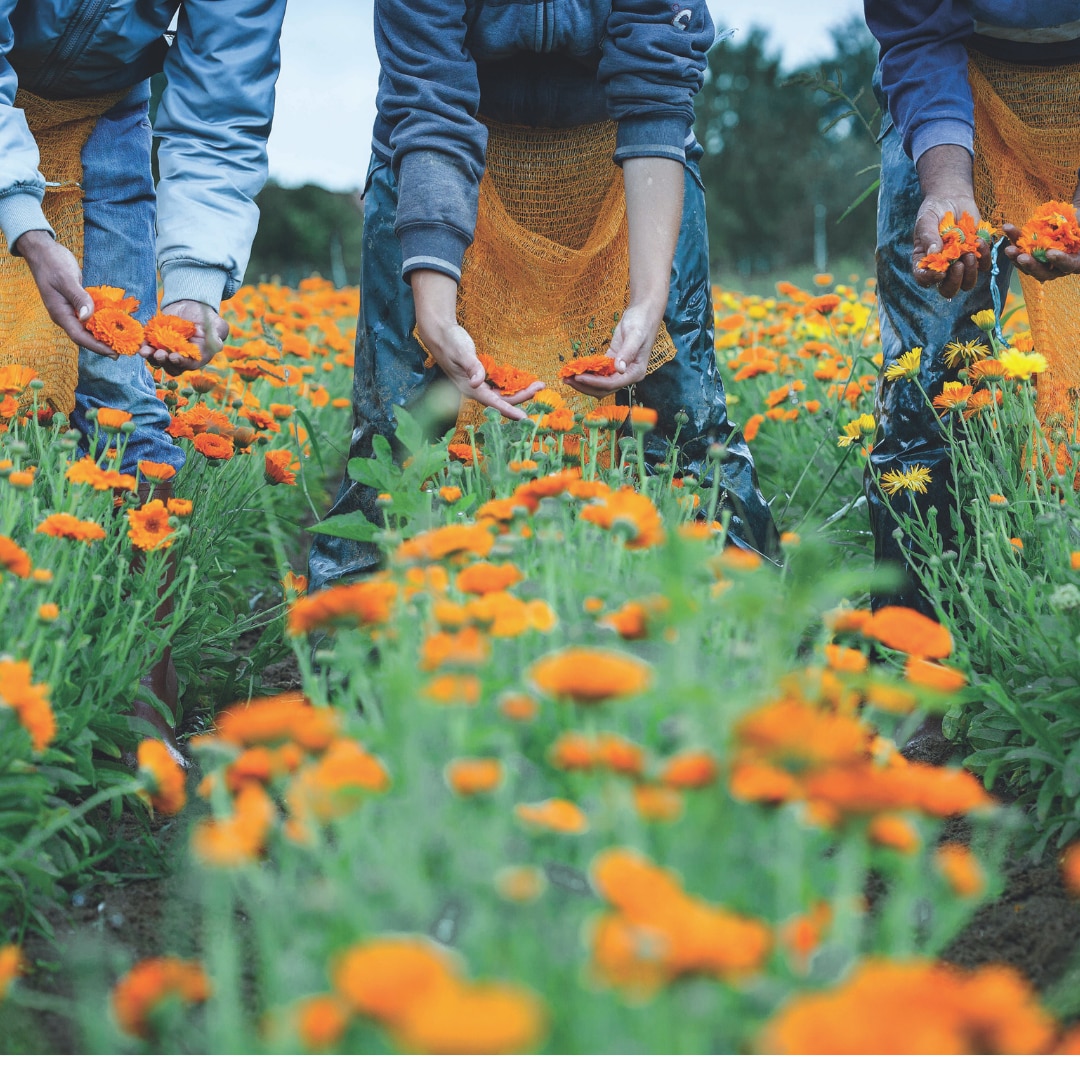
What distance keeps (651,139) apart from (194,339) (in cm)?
102

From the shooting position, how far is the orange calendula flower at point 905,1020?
2.06 feet

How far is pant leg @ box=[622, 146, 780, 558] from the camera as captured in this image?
2.68 metres

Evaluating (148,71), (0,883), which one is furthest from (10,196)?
(0,883)

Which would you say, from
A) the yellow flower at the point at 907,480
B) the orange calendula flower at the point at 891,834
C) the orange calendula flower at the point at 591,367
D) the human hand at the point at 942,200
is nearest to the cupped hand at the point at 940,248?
the human hand at the point at 942,200

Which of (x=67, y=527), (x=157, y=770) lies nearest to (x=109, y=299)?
(x=67, y=527)

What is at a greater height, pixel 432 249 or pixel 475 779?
pixel 432 249

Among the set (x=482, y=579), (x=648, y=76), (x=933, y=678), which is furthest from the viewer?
(x=648, y=76)

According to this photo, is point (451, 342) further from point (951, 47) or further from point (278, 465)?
point (951, 47)

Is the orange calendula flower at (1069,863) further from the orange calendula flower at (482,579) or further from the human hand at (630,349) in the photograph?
Result: the human hand at (630,349)

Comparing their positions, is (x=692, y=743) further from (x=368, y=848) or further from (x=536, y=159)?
(x=536, y=159)

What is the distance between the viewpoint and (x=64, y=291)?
7.00 ft

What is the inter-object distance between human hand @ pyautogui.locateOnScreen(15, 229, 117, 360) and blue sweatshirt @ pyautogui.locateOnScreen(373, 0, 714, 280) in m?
0.61

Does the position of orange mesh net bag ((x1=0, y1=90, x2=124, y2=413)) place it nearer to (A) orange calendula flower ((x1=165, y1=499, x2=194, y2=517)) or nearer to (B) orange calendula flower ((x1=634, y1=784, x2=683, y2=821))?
(A) orange calendula flower ((x1=165, y1=499, x2=194, y2=517))

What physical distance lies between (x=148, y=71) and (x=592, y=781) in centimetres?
214
